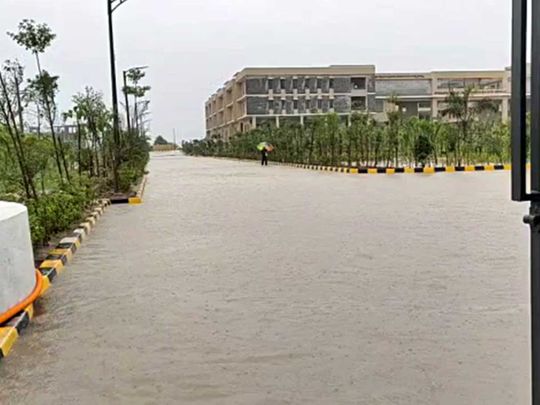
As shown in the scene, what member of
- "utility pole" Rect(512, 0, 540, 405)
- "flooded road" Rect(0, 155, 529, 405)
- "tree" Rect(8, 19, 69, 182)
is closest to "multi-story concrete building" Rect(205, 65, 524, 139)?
"tree" Rect(8, 19, 69, 182)

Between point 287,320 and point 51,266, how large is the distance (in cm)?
248

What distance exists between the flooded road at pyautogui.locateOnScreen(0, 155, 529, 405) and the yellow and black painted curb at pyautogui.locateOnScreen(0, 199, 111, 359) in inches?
3.0

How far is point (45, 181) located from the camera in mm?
9547

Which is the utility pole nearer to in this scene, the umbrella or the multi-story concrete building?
the umbrella

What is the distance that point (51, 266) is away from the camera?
18.5 feet

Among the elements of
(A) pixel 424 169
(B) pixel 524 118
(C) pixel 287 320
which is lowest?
(A) pixel 424 169

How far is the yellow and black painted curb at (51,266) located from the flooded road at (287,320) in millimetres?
77

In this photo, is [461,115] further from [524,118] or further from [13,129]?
[524,118]

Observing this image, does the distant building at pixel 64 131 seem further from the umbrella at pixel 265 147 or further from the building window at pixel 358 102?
the building window at pixel 358 102

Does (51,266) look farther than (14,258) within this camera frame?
Yes

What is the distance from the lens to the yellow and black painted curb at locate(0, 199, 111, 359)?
3.71 metres

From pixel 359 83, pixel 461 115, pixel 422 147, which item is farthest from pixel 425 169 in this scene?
pixel 359 83

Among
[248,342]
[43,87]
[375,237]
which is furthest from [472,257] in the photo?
[43,87]

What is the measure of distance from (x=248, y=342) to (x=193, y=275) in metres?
1.92
